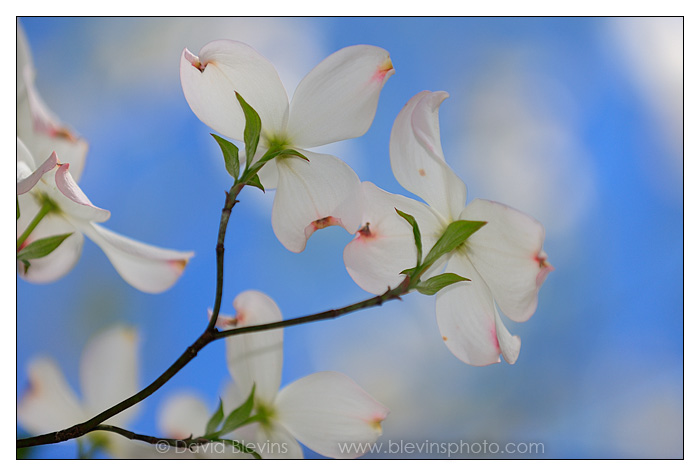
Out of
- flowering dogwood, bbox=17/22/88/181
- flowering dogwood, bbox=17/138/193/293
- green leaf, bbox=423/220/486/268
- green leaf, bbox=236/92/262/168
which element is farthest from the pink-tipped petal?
green leaf, bbox=423/220/486/268

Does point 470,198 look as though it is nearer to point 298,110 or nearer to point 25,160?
point 298,110

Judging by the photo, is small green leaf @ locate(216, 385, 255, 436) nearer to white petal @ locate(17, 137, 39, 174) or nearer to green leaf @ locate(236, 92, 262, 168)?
green leaf @ locate(236, 92, 262, 168)

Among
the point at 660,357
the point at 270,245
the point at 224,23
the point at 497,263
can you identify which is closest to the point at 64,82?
the point at 224,23

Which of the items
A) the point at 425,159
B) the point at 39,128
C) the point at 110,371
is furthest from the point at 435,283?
the point at 39,128

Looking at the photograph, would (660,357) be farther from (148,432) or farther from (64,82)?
(64,82)

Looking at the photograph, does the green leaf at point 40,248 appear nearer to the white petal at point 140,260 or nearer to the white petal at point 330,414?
the white petal at point 140,260

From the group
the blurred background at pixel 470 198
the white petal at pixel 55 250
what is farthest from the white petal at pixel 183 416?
the white petal at pixel 55 250
